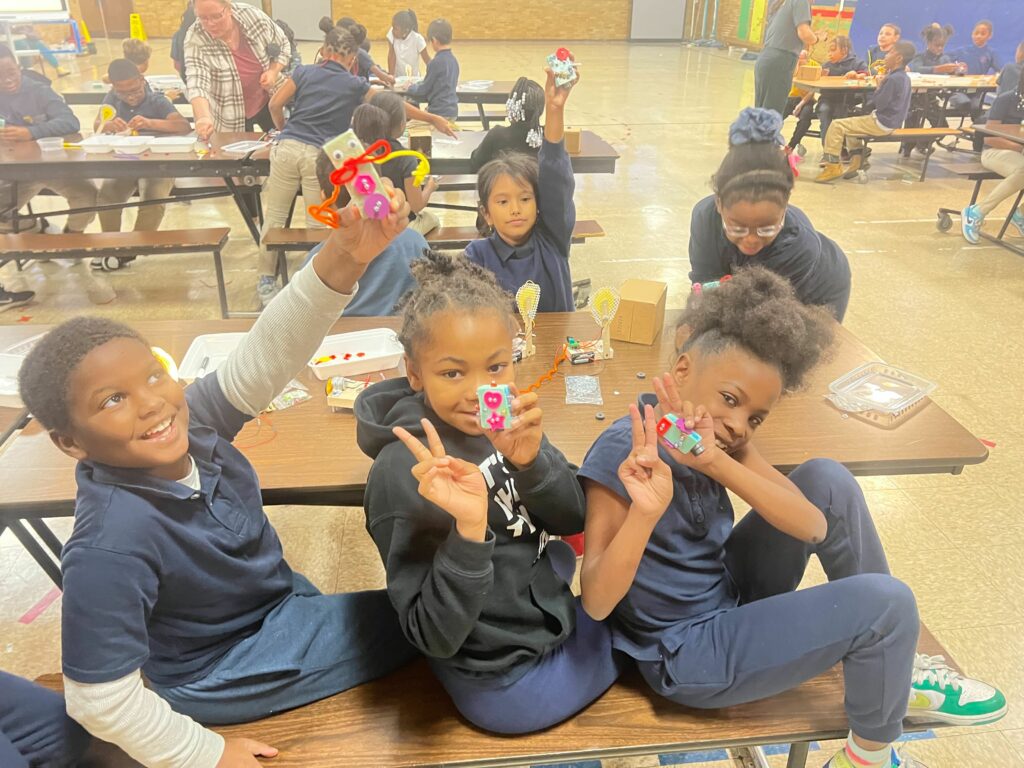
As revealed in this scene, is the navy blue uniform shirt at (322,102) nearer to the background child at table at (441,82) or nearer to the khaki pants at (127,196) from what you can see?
the khaki pants at (127,196)

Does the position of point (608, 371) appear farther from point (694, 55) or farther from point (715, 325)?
point (694, 55)

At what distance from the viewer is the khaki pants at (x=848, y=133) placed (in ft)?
22.6

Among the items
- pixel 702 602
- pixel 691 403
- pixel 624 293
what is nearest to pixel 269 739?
pixel 702 602

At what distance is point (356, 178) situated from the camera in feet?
4.23

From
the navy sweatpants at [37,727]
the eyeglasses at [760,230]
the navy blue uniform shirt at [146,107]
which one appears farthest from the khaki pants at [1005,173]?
the navy sweatpants at [37,727]

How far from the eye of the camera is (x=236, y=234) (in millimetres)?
5738

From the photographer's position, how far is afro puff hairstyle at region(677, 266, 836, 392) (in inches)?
56.9

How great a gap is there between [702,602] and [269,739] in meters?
0.86

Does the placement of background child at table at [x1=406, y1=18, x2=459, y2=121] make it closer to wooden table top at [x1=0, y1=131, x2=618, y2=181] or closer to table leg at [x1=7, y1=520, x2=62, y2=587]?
wooden table top at [x1=0, y1=131, x2=618, y2=181]

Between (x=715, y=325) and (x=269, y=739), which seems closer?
(x=269, y=739)

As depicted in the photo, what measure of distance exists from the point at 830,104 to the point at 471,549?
320 inches

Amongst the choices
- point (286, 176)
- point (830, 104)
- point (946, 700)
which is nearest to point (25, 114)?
point (286, 176)

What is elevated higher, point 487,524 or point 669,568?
point 487,524

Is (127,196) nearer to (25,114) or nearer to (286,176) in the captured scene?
(25,114)
